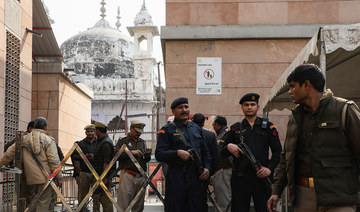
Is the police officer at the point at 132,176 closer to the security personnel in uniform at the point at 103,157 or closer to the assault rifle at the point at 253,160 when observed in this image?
the security personnel in uniform at the point at 103,157

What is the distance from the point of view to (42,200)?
9.40 m

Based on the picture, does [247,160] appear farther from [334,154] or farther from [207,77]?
[207,77]

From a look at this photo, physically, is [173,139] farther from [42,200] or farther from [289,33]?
[289,33]

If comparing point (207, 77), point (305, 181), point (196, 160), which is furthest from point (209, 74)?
point (305, 181)

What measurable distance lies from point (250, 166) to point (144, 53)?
4561 cm

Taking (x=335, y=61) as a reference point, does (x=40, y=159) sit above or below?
below

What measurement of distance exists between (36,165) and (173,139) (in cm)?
357

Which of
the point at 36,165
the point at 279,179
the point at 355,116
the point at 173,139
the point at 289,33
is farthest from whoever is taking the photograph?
the point at 289,33

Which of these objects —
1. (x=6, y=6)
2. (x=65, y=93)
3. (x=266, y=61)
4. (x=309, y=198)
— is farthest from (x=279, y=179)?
(x=65, y=93)

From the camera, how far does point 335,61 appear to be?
8.79 m

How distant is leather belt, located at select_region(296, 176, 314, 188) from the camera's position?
13.4 ft

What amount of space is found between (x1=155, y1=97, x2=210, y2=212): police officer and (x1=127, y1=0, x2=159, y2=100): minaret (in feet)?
146

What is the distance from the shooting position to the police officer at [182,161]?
6.41 m

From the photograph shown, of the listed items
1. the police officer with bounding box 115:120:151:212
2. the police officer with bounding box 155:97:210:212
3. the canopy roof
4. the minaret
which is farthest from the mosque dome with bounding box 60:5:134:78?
the police officer with bounding box 155:97:210:212
